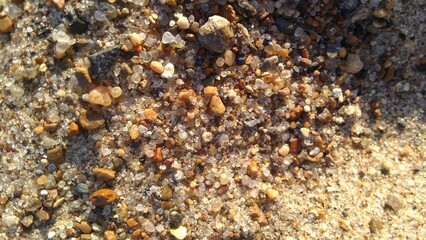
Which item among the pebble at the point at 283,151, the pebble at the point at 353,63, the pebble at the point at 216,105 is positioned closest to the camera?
the pebble at the point at 216,105

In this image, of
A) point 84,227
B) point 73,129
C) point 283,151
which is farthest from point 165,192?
point 283,151

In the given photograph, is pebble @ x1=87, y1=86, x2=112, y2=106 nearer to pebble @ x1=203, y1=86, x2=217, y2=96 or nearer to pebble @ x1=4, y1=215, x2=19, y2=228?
pebble @ x1=203, y1=86, x2=217, y2=96

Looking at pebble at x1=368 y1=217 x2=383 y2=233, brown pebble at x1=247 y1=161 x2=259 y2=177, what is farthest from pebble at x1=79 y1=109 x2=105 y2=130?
pebble at x1=368 y1=217 x2=383 y2=233

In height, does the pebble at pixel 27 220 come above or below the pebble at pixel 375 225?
below

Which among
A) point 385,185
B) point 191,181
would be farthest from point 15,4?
point 385,185

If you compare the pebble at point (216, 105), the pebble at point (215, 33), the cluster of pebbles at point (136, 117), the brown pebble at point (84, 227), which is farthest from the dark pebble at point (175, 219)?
the pebble at point (215, 33)

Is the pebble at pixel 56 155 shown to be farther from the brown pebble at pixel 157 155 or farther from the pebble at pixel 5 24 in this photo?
the pebble at pixel 5 24
